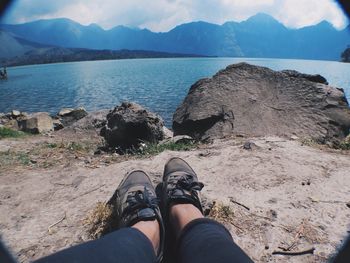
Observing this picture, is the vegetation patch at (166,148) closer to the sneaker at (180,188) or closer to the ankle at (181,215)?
the sneaker at (180,188)

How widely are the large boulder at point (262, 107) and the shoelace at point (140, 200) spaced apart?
14.0 ft

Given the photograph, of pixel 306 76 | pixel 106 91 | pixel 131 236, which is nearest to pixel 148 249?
pixel 131 236

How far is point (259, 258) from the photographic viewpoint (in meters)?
3.11

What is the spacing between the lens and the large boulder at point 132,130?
28.7 ft

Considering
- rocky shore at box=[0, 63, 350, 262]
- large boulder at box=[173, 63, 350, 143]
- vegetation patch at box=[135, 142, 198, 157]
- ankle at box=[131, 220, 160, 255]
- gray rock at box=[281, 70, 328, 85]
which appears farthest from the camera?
gray rock at box=[281, 70, 328, 85]

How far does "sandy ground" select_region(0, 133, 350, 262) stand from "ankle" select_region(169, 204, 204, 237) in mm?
494

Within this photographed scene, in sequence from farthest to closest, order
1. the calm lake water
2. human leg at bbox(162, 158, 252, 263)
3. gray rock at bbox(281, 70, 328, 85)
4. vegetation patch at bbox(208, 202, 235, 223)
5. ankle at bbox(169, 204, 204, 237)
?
the calm lake water < gray rock at bbox(281, 70, 328, 85) < vegetation patch at bbox(208, 202, 235, 223) < ankle at bbox(169, 204, 204, 237) < human leg at bbox(162, 158, 252, 263)

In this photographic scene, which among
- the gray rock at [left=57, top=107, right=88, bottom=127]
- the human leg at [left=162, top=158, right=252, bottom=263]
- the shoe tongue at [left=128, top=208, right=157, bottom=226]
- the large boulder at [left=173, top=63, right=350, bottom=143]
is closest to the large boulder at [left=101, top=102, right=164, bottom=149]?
the large boulder at [left=173, top=63, right=350, bottom=143]

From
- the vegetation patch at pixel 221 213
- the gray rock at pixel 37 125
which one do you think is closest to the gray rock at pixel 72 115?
the gray rock at pixel 37 125

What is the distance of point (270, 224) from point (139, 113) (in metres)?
5.98

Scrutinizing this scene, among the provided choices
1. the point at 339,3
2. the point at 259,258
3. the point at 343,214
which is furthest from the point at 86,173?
→ the point at 339,3

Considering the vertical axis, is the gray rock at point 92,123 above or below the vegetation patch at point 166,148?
below

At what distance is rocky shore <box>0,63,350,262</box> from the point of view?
3557 millimetres

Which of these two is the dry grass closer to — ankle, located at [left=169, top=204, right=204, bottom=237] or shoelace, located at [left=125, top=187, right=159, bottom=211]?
shoelace, located at [left=125, top=187, right=159, bottom=211]
